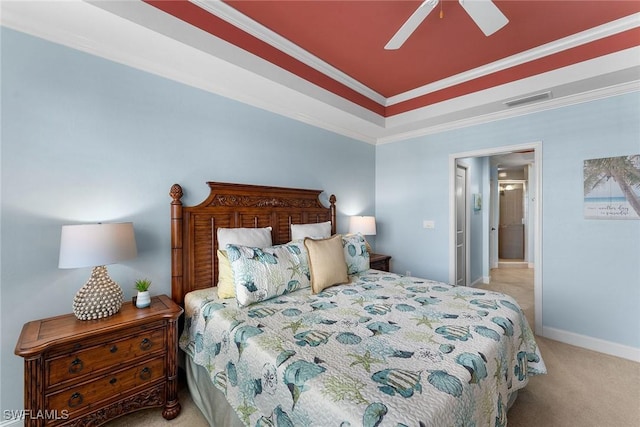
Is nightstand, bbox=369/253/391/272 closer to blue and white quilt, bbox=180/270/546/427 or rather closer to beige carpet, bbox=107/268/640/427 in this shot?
blue and white quilt, bbox=180/270/546/427

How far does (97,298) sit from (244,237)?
1.05 meters

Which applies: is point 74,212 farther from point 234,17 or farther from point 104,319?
point 234,17

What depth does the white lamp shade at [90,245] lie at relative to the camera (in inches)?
58.4

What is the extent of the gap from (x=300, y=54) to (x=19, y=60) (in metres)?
1.96

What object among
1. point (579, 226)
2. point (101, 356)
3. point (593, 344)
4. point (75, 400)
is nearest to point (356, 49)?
point (579, 226)

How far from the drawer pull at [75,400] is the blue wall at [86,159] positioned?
524 mm

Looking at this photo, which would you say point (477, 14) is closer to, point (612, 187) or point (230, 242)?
point (612, 187)

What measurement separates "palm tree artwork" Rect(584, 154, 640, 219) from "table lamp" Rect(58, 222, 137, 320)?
4.03m

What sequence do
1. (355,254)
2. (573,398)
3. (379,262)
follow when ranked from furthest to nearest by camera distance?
(379,262)
(355,254)
(573,398)

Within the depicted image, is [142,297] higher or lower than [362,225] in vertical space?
lower

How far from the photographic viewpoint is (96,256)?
1523 millimetres

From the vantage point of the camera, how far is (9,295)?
156 centimetres

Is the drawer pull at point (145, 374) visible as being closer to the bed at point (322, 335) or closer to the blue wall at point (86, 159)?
the bed at point (322, 335)

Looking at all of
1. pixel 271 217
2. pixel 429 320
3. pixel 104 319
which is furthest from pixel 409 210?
pixel 104 319
